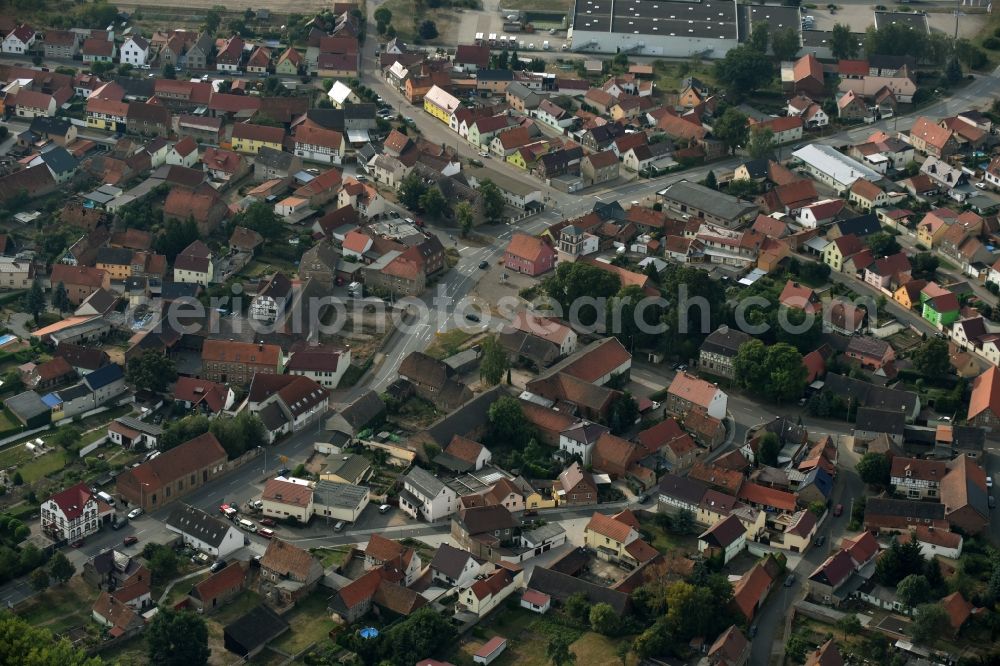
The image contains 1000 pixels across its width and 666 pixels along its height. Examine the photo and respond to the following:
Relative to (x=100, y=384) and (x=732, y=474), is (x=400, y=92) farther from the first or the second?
(x=732, y=474)

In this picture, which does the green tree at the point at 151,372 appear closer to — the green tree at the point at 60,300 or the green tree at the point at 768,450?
the green tree at the point at 60,300

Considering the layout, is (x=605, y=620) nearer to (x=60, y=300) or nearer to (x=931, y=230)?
(x=60, y=300)

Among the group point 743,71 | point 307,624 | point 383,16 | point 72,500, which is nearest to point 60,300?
point 72,500

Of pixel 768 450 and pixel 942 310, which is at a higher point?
pixel 942 310

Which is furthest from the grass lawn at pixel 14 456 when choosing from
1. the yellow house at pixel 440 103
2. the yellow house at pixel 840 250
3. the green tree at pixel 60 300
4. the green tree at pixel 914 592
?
the yellow house at pixel 840 250

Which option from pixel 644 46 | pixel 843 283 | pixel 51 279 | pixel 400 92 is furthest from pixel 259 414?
pixel 644 46

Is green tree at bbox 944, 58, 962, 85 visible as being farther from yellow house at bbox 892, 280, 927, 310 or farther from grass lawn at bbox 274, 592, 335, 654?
grass lawn at bbox 274, 592, 335, 654

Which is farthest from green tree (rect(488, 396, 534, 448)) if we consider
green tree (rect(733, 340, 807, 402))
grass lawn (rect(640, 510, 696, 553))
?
green tree (rect(733, 340, 807, 402))
